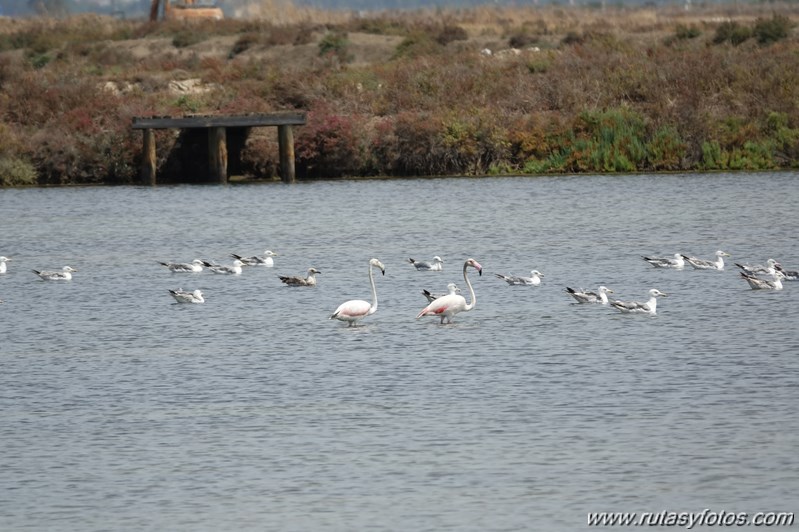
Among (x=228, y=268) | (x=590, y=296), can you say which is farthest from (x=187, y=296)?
(x=590, y=296)

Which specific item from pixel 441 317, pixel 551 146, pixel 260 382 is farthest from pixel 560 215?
pixel 260 382

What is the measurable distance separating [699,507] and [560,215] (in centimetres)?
2653

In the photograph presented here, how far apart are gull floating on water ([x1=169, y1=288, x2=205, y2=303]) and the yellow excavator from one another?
211ft

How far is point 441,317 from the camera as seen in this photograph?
79.8ft

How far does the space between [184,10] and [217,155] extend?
47409mm

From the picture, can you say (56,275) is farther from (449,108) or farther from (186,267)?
(449,108)

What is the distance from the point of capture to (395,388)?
1884 centimetres

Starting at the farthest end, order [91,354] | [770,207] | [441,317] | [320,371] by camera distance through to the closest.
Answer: [770,207], [441,317], [91,354], [320,371]

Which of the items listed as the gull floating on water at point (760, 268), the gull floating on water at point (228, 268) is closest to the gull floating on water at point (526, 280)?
the gull floating on water at point (760, 268)

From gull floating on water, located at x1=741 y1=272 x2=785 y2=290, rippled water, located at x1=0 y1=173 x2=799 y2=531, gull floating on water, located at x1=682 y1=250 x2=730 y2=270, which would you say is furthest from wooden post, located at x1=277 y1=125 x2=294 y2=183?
gull floating on water, located at x1=741 y1=272 x2=785 y2=290

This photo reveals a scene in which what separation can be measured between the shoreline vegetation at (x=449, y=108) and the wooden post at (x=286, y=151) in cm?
152

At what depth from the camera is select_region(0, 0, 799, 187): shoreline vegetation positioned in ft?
163

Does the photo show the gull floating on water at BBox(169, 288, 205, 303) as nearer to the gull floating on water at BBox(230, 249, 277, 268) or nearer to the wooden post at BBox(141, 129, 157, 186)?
the gull floating on water at BBox(230, 249, 277, 268)

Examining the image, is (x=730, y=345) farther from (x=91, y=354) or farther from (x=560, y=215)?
(x=560, y=215)
